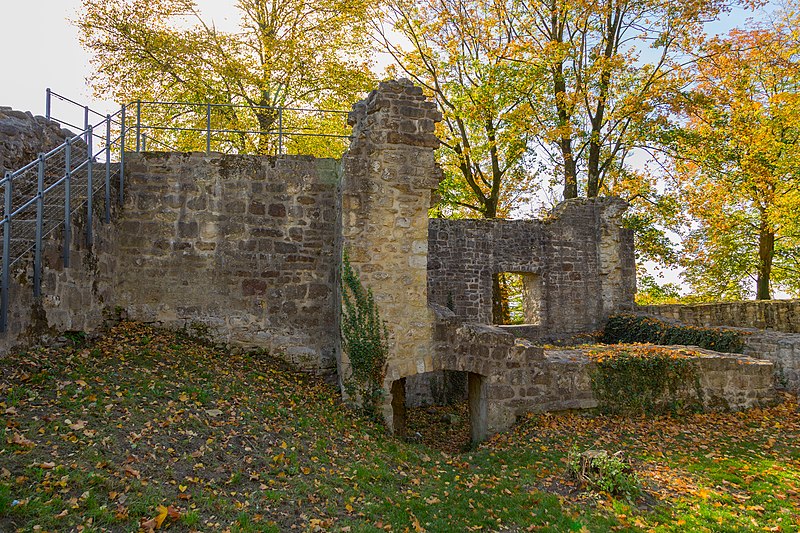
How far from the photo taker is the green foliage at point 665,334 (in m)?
11.5

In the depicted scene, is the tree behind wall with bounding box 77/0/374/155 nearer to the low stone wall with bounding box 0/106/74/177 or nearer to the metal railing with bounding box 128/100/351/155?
the metal railing with bounding box 128/100/351/155

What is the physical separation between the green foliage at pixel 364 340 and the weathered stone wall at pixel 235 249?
3.94 feet

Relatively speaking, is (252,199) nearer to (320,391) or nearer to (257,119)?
(320,391)

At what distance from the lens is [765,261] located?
65.3 feet

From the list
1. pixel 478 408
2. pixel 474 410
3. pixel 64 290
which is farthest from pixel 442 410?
pixel 64 290

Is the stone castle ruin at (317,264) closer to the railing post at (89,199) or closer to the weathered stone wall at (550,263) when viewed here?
the railing post at (89,199)

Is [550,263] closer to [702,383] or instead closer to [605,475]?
[702,383]

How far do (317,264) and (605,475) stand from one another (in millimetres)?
5717

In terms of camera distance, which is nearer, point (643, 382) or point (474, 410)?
point (643, 382)

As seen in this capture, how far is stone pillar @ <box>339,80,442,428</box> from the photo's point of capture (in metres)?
8.41

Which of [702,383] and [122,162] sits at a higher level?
[122,162]

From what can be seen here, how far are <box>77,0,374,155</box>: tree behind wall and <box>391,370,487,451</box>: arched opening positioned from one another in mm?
9119

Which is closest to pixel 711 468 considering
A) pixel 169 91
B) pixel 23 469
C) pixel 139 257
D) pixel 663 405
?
pixel 663 405

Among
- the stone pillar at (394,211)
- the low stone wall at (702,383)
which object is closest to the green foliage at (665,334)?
the low stone wall at (702,383)
